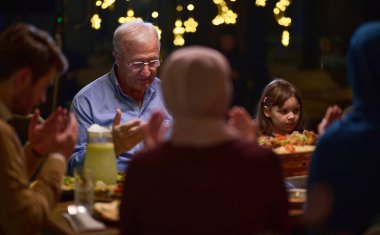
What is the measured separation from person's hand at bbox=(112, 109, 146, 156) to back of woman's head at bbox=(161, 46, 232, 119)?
122cm

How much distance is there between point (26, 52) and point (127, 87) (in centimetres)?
158

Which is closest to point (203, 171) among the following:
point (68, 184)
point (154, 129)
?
point (154, 129)

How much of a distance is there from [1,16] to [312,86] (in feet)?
15.5

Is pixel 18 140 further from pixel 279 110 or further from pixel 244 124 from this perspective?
pixel 279 110

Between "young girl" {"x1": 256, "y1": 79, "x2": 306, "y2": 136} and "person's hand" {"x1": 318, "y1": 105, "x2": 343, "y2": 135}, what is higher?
"person's hand" {"x1": 318, "y1": 105, "x2": 343, "y2": 135}

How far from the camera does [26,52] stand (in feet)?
8.88

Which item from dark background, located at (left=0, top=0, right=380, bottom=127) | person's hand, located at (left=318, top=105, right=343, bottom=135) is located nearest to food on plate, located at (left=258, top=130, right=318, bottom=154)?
person's hand, located at (left=318, top=105, right=343, bottom=135)

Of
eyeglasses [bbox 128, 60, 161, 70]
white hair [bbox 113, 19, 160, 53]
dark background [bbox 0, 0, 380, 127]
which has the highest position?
white hair [bbox 113, 19, 160, 53]

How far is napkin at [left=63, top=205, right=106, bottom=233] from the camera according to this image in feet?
8.87

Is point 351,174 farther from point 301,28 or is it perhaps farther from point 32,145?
point 301,28

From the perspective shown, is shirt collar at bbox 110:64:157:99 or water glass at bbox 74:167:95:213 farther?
shirt collar at bbox 110:64:157:99

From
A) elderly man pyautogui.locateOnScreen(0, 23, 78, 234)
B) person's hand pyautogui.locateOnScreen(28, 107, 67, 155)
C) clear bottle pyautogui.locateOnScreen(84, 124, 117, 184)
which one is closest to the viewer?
elderly man pyautogui.locateOnScreen(0, 23, 78, 234)

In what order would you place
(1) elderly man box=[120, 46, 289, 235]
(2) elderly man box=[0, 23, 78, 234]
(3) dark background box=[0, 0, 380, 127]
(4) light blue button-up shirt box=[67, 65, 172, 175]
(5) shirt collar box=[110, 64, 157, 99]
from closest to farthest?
(1) elderly man box=[120, 46, 289, 235] → (2) elderly man box=[0, 23, 78, 234] → (4) light blue button-up shirt box=[67, 65, 172, 175] → (5) shirt collar box=[110, 64, 157, 99] → (3) dark background box=[0, 0, 380, 127]

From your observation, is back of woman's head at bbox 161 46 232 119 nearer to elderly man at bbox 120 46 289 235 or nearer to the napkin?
elderly man at bbox 120 46 289 235
